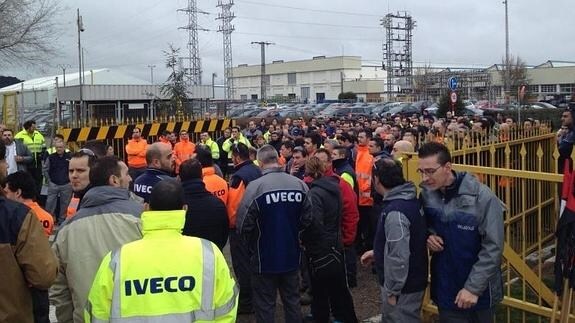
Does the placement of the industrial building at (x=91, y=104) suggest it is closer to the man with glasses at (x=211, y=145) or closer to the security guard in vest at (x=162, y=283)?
the man with glasses at (x=211, y=145)

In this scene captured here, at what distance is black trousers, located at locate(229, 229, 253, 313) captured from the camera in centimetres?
693

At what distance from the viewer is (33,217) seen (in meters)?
3.62

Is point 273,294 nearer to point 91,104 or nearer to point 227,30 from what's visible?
point 91,104

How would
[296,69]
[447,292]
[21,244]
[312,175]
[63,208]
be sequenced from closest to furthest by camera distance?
1. [21,244]
2. [447,292]
3. [312,175]
4. [63,208]
5. [296,69]

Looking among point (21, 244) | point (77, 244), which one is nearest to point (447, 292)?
point (77, 244)

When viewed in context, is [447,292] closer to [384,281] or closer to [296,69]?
[384,281]

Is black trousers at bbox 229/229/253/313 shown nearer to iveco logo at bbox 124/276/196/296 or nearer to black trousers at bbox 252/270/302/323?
black trousers at bbox 252/270/302/323

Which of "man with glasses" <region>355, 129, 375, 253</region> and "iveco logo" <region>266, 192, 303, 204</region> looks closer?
"iveco logo" <region>266, 192, 303, 204</region>

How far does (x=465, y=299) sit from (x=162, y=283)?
2147mm

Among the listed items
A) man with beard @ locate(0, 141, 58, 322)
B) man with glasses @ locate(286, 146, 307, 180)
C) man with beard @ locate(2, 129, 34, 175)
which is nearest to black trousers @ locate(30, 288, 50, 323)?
man with beard @ locate(0, 141, 58, 322)

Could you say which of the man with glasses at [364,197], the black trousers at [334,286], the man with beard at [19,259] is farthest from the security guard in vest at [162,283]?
the man with glasses at [364,197]

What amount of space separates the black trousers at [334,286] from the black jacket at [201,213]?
110 cm

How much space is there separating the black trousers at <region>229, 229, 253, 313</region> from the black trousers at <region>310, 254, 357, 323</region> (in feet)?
3.27

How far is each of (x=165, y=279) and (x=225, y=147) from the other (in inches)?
494
